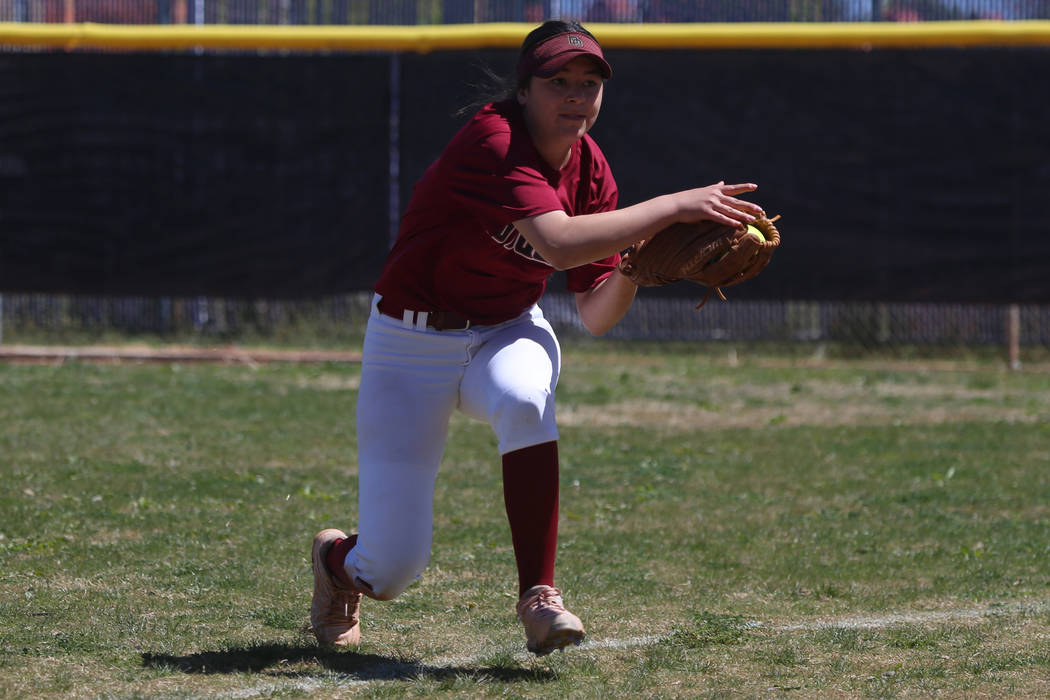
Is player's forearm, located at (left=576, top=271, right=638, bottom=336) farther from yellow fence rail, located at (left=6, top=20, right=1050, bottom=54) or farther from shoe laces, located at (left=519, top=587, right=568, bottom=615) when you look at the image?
yellow fence rail, located at (left=6, top=20, right=1050, bottom=54)

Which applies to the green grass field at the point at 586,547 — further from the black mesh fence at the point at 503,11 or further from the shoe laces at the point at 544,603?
the black mesh fence at the point at 503,11

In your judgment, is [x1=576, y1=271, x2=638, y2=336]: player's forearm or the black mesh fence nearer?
[x1=576, y1=271, x2=638, y2=336]: player's forearm

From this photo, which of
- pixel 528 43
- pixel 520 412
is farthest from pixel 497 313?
pixel 528 43

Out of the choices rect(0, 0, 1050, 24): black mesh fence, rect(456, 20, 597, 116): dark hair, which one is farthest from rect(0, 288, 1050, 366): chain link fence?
rect(456, 20, 597, 116): dark hair

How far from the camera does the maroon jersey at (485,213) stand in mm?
3926

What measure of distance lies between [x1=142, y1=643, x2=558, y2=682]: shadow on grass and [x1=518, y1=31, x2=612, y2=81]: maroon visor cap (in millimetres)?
1670

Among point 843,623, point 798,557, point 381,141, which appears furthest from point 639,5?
point 843,623

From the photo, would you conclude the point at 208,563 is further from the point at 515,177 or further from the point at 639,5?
the point at 639,5

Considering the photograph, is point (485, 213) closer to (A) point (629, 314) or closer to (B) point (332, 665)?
(B) point (332, 665)

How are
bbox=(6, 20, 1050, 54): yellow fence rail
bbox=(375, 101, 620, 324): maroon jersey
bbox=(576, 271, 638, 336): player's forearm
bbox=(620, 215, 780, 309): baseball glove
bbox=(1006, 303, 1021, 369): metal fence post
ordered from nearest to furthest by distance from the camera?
1. bbox=(375, 101, 620, 324): maroon jersey
2. bbox=(620, 215, 780, 309): baseball glove
3. bbox=(576, 271, 638, 336): player's forearm
4. bbox=(6, 20, 1050, 54): yellow fence rail
5. bbox=(1006, 303, 1021, 369): metal fence post

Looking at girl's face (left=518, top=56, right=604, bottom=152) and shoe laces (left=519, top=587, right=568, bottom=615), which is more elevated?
girl's face (left=518, top=56, right=604, bottom=152)

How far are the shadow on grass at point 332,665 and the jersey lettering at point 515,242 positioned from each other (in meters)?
1.16

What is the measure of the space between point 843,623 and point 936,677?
70 cm

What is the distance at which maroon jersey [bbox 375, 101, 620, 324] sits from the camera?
3.93 m
